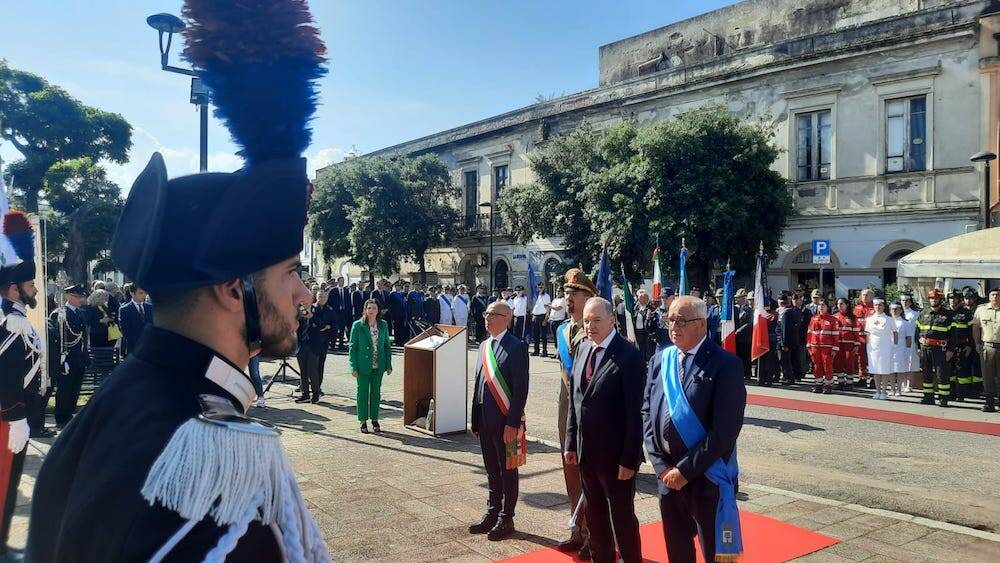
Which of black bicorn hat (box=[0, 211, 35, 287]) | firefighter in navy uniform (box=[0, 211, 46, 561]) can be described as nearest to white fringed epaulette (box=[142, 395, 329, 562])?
firefighter in navy uniform (box=[0, 211, 46, 561])

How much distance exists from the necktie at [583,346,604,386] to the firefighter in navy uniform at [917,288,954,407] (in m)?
11.0

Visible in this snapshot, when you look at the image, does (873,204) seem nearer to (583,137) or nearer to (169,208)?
(583,137)

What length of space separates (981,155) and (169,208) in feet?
56.3

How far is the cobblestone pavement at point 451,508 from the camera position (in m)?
5.24

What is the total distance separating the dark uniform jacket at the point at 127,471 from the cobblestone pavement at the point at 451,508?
308cm

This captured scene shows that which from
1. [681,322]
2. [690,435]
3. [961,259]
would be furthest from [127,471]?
[961,259]

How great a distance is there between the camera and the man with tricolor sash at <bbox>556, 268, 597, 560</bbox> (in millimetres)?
5199

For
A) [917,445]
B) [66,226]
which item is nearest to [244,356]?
[917,445]

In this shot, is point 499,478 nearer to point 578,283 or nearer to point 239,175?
Result: point 578,283

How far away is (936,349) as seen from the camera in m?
12.8

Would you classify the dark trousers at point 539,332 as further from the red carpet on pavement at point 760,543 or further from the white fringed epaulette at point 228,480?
the white fringed epaulette at point 228,480

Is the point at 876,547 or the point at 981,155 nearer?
the point at 876,547

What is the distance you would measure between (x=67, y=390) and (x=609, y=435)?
8779 mm

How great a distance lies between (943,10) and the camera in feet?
68.5
